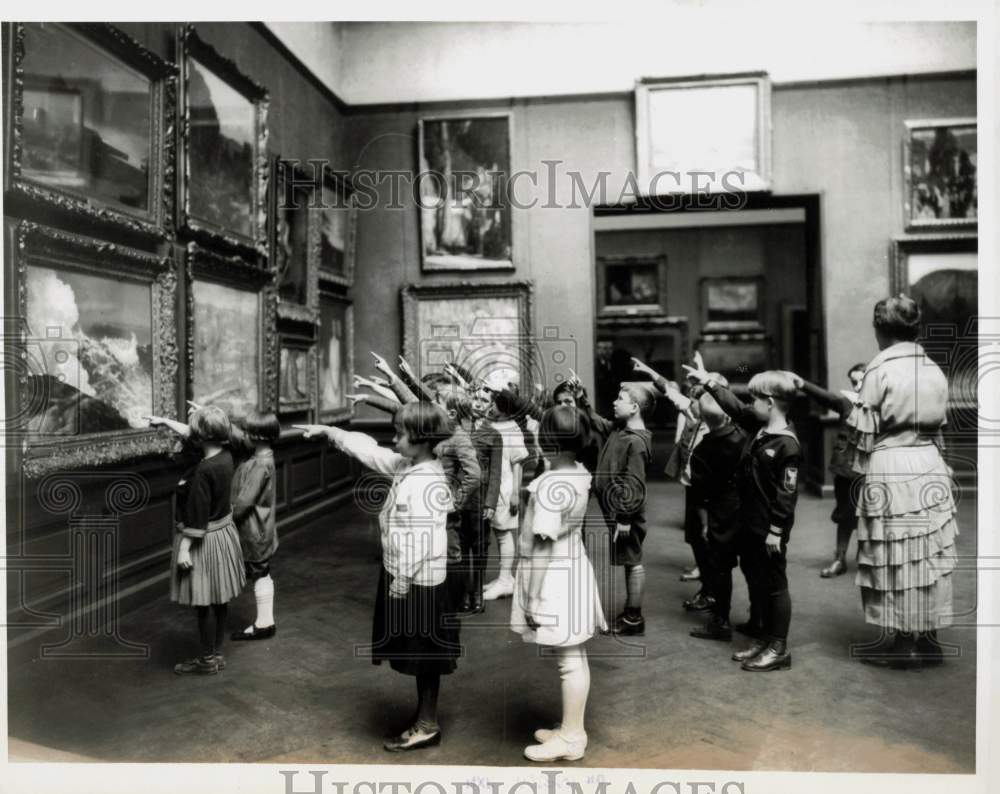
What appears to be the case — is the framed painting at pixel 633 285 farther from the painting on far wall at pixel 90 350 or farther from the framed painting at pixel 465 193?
the painting on far wall at pixel 90 350

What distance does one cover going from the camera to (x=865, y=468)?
12.1 feet

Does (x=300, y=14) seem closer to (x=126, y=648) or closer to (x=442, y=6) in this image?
(x=442, y=6)

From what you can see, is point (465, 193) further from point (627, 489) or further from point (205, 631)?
point (205, 631)

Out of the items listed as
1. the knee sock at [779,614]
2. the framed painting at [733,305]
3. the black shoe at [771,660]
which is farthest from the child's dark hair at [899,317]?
the framed painting at [733,305]

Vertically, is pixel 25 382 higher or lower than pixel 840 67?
lower

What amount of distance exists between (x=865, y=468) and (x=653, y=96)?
3666mm

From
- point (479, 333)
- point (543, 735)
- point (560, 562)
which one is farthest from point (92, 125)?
point (543, 735)

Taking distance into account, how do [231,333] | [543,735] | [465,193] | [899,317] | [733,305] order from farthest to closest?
[733,305] < [465,193] < [231,333] < [899,317] < [543,735]

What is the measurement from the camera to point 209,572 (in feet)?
11.0

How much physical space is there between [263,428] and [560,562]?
2101 millimetres

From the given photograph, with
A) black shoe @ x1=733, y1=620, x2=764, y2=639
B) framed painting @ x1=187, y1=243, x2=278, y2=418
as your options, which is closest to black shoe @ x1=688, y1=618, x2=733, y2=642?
black shoe @ x1=733, y1=620, x2=764, y2=639

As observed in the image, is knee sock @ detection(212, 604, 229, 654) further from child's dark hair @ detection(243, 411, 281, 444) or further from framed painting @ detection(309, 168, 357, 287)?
framed painting @ detection(309, 168, 357, 287)

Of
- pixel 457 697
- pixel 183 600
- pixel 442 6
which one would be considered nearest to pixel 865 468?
pixel 457 697

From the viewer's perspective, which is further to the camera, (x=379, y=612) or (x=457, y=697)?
(x=457, y=697)
